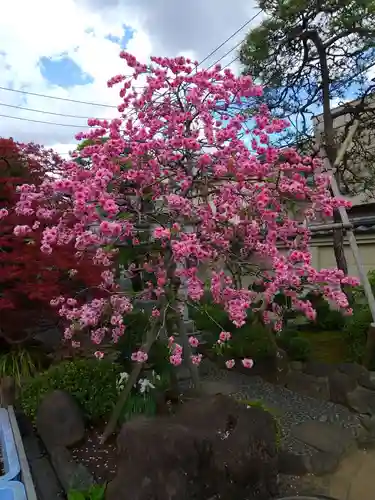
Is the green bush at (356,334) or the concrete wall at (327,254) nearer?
the green bush at (356,334)

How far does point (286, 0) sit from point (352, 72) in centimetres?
163

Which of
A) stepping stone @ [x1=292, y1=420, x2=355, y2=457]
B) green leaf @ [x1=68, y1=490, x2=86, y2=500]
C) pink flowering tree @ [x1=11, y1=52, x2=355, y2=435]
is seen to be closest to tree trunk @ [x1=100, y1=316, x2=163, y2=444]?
pink flowering tree @ [x1=11, y1=52, x2=355, y2=435]

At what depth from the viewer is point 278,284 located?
351 cm

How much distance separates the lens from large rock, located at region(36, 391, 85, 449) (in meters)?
3.59

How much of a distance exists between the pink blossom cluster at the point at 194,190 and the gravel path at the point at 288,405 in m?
0.98

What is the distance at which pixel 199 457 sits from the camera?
8.00 feet

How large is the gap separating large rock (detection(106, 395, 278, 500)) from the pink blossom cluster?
2.62 ft

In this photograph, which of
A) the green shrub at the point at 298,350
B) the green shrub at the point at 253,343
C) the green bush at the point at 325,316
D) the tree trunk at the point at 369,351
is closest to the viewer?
the tree trunk at the point at 369,351

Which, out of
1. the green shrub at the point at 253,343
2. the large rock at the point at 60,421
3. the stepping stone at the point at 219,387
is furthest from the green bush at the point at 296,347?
the large rock at the point at 60,421

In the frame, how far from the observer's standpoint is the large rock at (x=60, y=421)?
3.59 m

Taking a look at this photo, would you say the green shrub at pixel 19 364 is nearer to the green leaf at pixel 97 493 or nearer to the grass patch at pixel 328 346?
the green leaf at pixel 97 493

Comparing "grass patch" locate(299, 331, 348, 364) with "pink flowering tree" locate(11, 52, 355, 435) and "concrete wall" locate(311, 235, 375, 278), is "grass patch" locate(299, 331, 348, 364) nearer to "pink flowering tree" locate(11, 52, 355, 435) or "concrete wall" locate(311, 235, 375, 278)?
"pink flowering tree" locate(11, 52, 355, 435)

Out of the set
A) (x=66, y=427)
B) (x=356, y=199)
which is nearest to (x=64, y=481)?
(x=66, y=427)

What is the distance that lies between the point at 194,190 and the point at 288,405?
2692 millimetres
